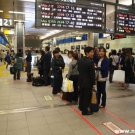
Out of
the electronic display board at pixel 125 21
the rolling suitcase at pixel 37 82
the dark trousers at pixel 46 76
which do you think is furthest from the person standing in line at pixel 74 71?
the electronic display board at pixel 125 21

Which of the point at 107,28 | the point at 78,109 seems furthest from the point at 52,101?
the point at 107,28

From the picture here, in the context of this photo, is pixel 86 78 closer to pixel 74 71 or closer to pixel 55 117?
pixel 74 71

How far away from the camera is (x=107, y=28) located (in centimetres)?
648

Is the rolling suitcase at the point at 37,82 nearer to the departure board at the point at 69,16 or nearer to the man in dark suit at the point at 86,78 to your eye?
the departure board at the point at 69,16

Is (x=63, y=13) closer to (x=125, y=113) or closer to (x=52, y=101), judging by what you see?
(x=52, y=101)

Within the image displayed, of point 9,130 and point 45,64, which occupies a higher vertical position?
point 45,64

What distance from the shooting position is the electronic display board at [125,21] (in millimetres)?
6414

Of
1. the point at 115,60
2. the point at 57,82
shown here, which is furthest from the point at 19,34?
the point at 57,82

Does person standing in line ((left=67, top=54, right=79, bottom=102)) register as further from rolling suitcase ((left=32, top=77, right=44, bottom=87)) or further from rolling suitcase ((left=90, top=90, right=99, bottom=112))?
rolling suitcase ((left=32, top=77, right=44, bottom=87))

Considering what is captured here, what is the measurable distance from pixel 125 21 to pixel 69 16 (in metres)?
2.55

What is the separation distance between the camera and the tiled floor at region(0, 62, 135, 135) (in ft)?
9.37

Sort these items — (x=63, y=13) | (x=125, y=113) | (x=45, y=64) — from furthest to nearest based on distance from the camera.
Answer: (x=45, y=64), (x=63, y=13), (x=125, y=113)

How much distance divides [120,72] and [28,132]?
390cm

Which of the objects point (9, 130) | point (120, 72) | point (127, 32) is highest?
point (127, 32)
